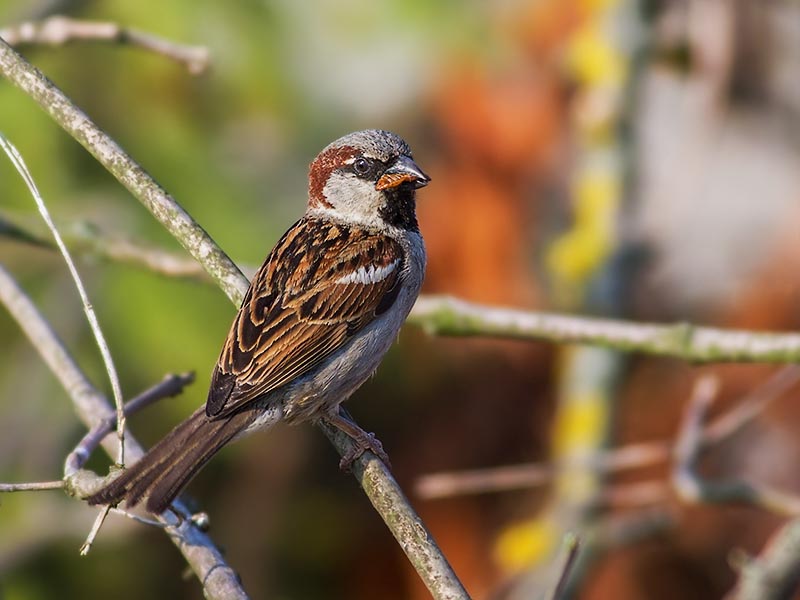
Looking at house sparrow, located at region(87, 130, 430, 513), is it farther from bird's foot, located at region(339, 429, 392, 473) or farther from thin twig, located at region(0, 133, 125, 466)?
thin twig, located at region(0, 133, 125, 466)

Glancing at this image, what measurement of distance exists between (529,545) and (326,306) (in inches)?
54.4

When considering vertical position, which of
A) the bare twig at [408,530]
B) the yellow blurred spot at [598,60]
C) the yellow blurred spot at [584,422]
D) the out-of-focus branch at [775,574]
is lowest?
the out-of-focus branch at [775,574]

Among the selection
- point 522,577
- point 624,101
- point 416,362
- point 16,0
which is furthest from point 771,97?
point 16,0

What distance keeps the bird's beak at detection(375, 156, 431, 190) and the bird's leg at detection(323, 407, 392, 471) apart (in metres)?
0.71

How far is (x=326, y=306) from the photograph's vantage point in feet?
11.2

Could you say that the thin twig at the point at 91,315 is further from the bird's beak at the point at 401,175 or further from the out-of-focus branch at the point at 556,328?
the bird's beak at the point at 401,175

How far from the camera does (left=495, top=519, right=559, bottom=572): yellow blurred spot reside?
168 inches

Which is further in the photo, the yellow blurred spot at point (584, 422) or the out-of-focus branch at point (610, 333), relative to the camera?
the yellow blurred spot at point (584, 422)

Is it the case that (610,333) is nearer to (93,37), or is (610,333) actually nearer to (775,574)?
(775,574)

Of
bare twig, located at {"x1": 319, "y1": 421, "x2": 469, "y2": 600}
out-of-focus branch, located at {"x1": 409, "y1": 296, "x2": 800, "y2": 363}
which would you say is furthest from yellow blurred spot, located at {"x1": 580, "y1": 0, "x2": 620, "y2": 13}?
bare twig, located at {"x1": 319, "y1": 421, "x2": 469, "y2": 600}

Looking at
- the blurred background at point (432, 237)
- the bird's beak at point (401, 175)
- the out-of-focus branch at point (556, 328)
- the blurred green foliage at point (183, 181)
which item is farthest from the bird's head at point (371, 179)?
the blurred background at point (432, 237)

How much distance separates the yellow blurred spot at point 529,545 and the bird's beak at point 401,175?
4.54 feet

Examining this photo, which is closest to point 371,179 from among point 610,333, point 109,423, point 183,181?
point 610,333

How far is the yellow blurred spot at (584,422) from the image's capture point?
14.7 ft
